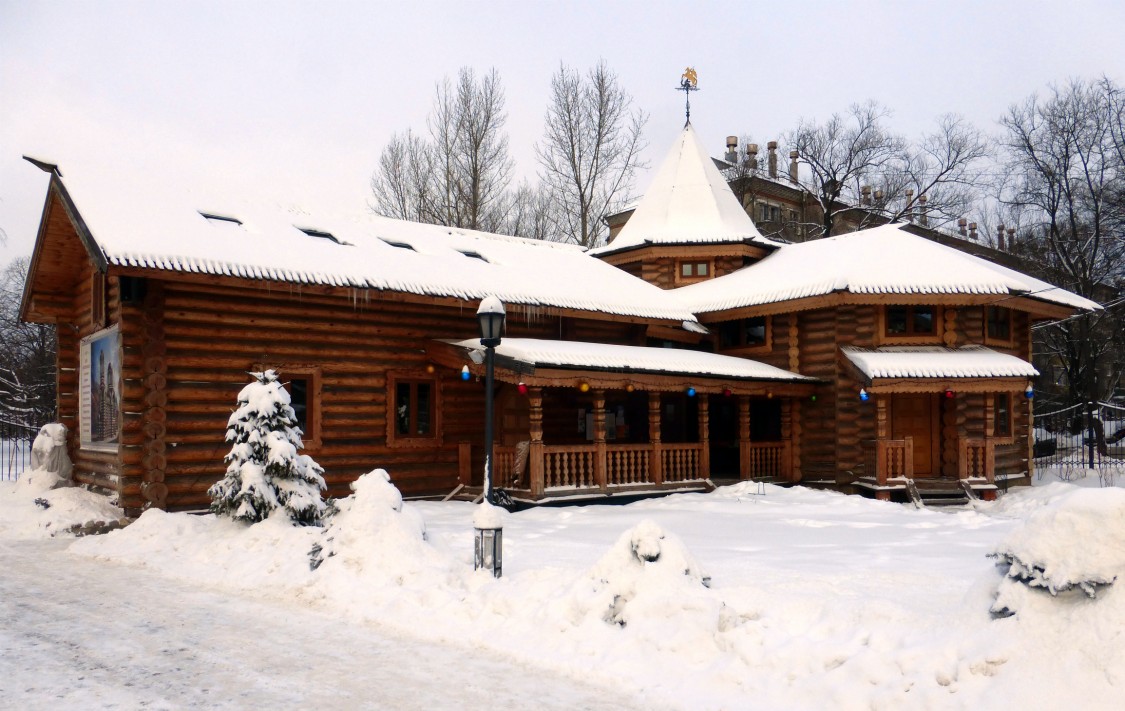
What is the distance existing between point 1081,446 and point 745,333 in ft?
73.9

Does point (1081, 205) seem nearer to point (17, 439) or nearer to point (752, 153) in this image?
point (752, 153)

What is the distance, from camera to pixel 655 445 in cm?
1869

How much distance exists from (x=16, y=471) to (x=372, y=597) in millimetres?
20652

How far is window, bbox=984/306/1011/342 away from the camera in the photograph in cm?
2173

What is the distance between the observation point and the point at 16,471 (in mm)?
24406

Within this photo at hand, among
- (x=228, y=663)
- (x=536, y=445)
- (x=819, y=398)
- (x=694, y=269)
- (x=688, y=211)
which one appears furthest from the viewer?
(x=688, y=211)

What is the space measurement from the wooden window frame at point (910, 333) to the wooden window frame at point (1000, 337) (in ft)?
3.87

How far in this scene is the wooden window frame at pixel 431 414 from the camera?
56.2 feet

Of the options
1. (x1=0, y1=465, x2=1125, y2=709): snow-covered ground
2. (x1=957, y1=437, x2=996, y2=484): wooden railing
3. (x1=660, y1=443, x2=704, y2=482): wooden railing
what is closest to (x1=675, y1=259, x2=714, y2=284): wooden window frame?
(x1=660, y1=443, x2=704, y2=482): wooden railing

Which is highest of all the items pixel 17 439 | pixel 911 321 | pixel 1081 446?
pixel 911 321

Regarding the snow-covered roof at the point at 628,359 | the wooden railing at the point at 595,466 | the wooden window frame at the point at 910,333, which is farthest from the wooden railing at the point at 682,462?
the wooden window frame at the point at 910,333

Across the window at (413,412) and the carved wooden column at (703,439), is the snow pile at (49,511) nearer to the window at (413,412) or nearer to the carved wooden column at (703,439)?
the window at (413,412)

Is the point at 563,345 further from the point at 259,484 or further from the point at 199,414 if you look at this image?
the point at 259,484

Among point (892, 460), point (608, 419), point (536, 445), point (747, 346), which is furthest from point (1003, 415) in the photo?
point (536, 445)
